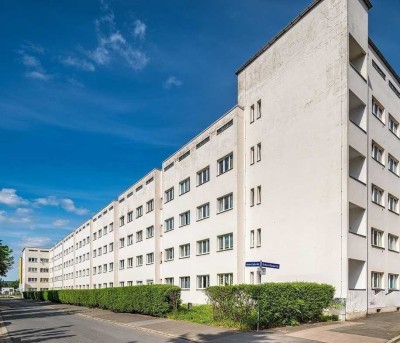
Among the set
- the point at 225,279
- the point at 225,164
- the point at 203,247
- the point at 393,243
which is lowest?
the point at 225,279

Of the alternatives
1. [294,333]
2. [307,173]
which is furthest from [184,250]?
[294,333]

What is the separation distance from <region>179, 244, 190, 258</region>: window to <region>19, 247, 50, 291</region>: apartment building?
9478 centimetres

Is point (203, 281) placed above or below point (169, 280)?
above

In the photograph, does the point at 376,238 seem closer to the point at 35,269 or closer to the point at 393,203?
the point at 393,203

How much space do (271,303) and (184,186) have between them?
67.8 feet

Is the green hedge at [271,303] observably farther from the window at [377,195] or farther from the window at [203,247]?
the window at [203,247]

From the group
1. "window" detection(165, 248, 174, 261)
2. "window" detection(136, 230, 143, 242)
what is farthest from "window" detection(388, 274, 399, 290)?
"window" detection(136, 230, 143, 242)

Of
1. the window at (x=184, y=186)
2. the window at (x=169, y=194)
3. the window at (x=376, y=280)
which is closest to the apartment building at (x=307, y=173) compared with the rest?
the window at (x=376, y=280)

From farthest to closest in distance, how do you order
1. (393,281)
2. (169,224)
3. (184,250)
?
(169,224) → (184,250) → (393,281)

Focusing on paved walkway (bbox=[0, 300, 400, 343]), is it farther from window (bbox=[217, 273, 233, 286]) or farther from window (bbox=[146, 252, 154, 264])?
window (bbox=[146, 252, 154, 264])

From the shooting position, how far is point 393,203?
1105 inches

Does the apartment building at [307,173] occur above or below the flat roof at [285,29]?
below

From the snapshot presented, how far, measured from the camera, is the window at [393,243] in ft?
88.2

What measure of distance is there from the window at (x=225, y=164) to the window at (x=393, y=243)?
11013mm
